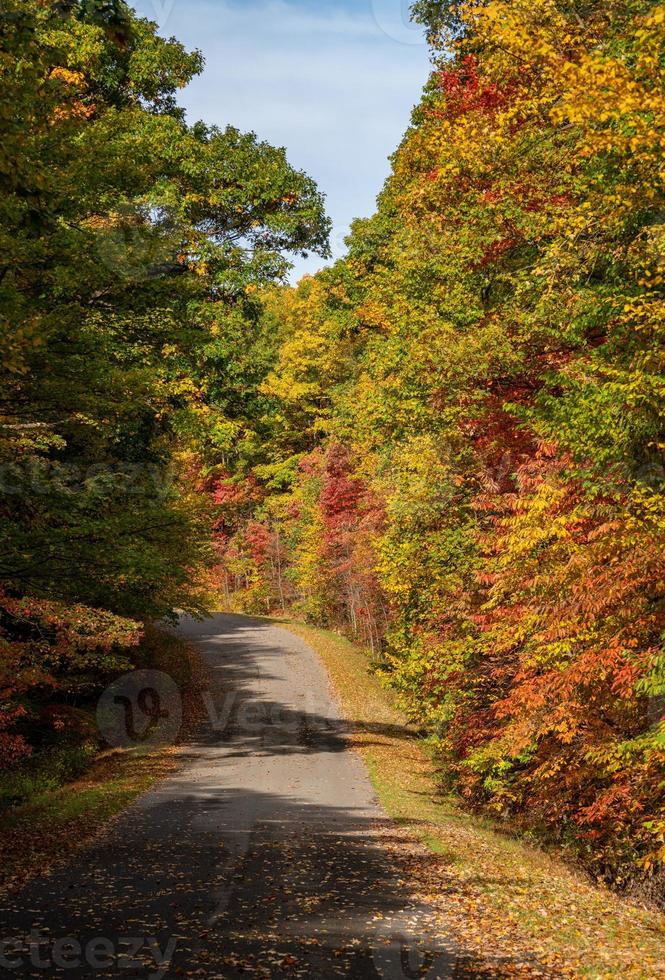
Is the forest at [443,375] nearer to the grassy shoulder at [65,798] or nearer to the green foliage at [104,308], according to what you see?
the green foliage at [104,308]

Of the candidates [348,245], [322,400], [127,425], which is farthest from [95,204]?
[322,400]

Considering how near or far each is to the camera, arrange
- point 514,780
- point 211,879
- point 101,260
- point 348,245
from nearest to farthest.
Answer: point 211,879 < point 101,260 < point 514,780 < point 348,245

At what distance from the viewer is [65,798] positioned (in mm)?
15797

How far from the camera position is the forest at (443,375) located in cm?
1019

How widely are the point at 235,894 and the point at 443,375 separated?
10275mm

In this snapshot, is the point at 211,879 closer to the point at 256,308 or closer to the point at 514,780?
the point at 514,780

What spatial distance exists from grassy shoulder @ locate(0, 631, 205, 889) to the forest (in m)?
1.13

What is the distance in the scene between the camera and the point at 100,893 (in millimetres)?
9703

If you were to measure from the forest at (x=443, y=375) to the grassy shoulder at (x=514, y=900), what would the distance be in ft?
3.17

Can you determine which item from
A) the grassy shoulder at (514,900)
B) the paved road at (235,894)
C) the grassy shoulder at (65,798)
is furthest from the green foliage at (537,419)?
the grassy shoulder at (65,798)

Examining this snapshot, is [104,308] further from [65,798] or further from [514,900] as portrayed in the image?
[514,900]

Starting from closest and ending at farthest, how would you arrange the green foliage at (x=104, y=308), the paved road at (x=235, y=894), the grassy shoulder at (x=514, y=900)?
the paved road at (x=235, y=894)
the grassy shoulder at (x=514, y=900)
the green foliage at (x=104, y=308)

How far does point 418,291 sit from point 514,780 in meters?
10.9

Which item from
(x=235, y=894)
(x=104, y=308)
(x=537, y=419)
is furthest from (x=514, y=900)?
(x=104, y=308)
